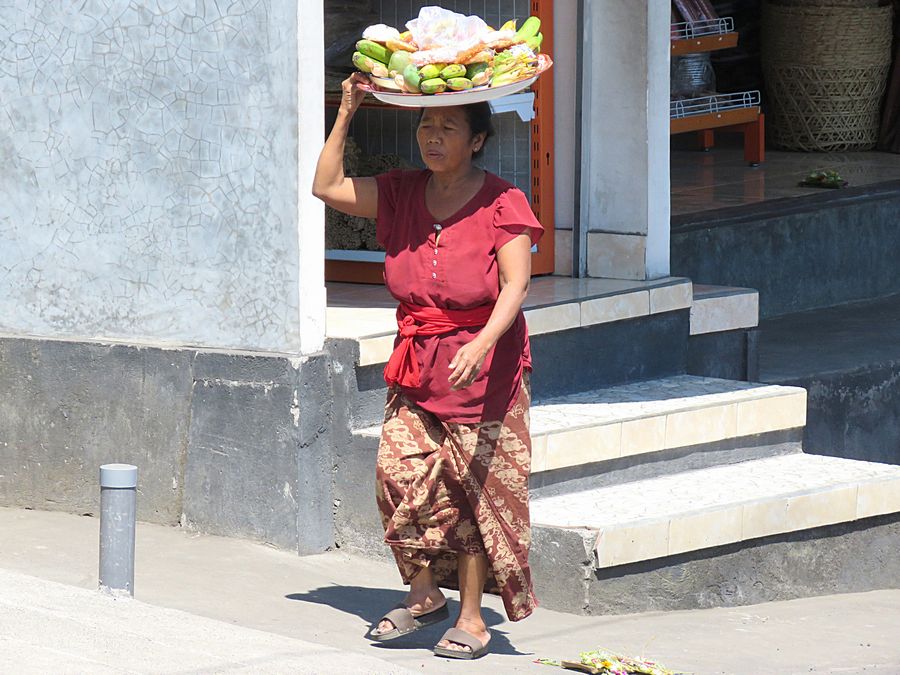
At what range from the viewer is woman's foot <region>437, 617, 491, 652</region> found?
4672 mm

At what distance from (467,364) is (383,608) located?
1.20m

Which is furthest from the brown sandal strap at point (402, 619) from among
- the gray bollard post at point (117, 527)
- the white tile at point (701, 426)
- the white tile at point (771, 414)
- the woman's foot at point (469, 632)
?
the white tile at point (771, 414)

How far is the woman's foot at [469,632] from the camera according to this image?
4.67 metres

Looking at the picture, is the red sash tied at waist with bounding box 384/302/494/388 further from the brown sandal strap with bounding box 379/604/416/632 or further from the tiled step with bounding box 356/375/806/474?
the tiled step with bounding box 356/375/806/474

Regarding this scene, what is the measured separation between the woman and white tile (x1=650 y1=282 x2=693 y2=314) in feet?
6.83

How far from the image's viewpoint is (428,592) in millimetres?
4832

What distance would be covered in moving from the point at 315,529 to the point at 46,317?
1.31 m

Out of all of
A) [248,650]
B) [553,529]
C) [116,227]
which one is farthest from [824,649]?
[116,227]

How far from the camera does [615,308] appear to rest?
6.54 metres

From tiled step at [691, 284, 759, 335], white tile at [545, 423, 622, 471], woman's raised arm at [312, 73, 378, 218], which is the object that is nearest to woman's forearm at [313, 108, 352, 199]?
woman's raised arm at [312, 73, 378, 218]

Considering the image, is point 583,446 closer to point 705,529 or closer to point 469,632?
point 705,529

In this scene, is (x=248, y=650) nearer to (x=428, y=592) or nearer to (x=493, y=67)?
(x=428, y=592)

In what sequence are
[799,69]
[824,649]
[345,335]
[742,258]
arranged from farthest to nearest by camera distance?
[799,69] < [742,258] < [345,335] < [824,649]

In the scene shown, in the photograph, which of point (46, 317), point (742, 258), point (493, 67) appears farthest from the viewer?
point (742, 258)
